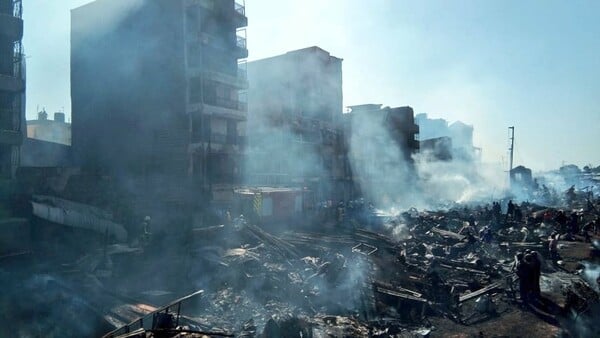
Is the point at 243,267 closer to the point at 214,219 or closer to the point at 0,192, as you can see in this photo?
the point at 214,219

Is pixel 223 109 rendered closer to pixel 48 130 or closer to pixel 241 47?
pixel 241 47

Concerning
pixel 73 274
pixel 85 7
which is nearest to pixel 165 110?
pixel 85 7

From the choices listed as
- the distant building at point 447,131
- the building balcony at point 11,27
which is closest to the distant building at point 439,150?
the distant building at point 447,131

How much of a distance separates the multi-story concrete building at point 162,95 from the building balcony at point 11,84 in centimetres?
836

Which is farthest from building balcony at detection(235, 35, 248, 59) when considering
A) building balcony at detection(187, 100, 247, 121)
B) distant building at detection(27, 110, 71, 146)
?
distant building at detection(27, 110, 71, 146)

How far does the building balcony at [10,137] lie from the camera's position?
22.1 metres

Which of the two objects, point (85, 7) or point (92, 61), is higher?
point (85, 7)

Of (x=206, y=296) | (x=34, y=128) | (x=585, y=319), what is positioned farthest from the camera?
(x=34, y=128)

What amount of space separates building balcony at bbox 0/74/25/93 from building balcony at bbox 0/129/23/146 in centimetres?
254

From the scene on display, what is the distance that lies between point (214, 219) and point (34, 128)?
39970 mm

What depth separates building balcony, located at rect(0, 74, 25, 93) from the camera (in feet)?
73.6

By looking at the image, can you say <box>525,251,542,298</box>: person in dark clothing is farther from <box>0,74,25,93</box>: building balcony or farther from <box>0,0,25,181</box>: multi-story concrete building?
<box>0,74,25,93</box>: building balcony

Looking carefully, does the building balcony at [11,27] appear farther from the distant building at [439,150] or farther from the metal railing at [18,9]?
the distant building at [439,150]

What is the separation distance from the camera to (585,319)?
399 inches
